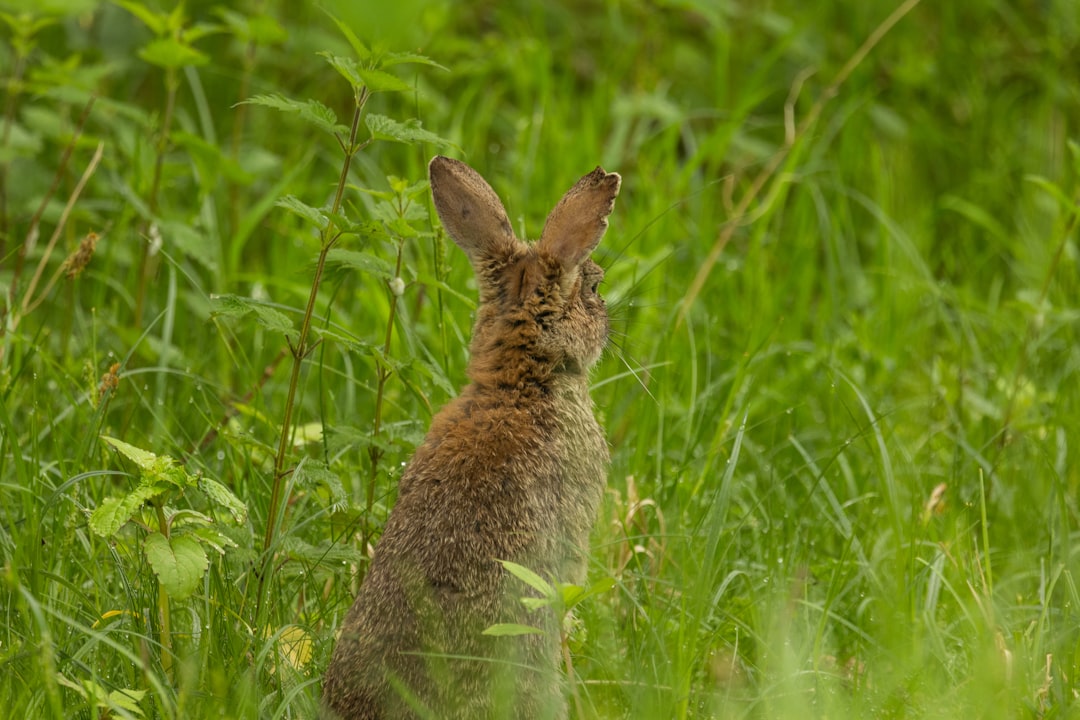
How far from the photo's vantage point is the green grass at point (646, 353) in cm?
325

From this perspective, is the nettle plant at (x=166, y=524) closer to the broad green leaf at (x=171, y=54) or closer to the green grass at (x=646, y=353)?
the green grass at (x=646, y=353)

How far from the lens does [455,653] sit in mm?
2938

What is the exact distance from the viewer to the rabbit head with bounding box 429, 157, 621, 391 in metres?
3.34

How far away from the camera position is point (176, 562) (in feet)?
9.77

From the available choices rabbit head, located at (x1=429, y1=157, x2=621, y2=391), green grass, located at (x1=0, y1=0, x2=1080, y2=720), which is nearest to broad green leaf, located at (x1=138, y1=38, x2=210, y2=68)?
green grass, located at (x1=0, y1=0, x2=1080, y2=720)

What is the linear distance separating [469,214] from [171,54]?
5.11 ft

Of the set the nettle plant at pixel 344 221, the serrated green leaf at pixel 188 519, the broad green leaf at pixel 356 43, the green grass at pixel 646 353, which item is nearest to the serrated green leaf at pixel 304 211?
the nettle plant at pixel 344 221

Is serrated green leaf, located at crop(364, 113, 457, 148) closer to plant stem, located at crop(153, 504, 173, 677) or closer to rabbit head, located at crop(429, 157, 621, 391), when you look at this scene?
rabbit head, located at crop(429, 157, 621, 391)

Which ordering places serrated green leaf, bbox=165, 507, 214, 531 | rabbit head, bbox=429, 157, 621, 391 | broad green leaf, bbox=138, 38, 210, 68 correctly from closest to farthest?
1. serrated green leaf, bbox=165, 507, 214, 531
2. rabbit head, bbox=429, 157, 621, 391
3. broad green leaf, bbox=138, 38, 210, 68

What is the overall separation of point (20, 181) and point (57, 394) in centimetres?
144

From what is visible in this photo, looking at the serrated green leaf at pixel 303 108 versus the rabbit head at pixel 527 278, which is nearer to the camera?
the serrated green leaf at pixel 303 108

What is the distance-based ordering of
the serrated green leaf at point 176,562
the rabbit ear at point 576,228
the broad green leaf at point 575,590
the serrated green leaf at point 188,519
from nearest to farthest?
the broad green leaf at point 575,590, the serrated green leaf at point 176,562, the serrated green leaf at point 188,519, the rabbit ear at point 576,228

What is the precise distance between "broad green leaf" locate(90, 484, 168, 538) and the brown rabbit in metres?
0.50

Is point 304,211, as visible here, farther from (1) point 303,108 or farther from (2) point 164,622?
(2) point 164,622
